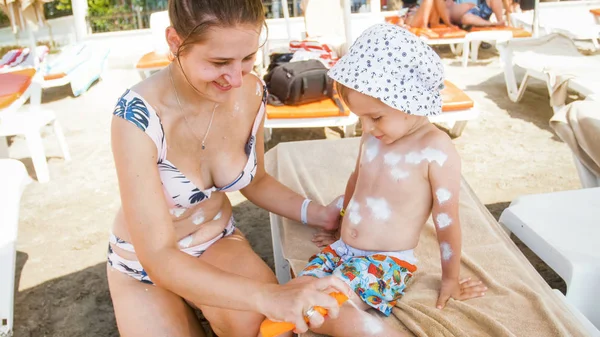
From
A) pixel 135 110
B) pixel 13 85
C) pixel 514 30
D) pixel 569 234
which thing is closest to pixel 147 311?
pixel 135 110

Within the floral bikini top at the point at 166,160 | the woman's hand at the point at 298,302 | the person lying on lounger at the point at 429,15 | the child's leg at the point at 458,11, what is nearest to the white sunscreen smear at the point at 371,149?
the floral bikini top at the point at 166,160

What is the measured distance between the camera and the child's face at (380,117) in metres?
1.86

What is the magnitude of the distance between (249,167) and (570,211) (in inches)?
64.4

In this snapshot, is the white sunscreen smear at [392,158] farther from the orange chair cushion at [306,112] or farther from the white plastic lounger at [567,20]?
the white plastic lounger at [567,20]

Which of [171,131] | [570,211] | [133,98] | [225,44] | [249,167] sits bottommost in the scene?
[570,211]

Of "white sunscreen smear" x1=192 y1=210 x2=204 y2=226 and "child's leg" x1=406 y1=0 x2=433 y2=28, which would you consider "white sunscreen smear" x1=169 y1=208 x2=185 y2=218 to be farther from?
"child's leg" x1=406 y1=0 x2=433 y2=28

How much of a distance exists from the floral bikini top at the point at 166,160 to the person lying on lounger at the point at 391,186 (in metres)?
A: 0.46

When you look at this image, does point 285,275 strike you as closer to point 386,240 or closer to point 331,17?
point 386,240

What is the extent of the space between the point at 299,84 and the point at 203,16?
297 centimetres

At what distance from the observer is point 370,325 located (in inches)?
68.6

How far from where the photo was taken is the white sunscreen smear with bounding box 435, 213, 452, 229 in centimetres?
189

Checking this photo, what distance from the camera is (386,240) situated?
1999 millimetres

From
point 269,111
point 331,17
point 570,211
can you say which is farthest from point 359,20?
point 570,211

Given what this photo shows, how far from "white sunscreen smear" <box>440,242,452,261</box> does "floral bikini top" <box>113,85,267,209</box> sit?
0.85m
